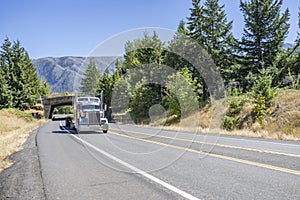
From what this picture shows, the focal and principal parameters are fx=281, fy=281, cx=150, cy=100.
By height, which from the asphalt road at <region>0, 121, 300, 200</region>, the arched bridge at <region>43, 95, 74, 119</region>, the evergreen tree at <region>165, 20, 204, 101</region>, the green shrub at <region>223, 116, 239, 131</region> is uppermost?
the evergreen tree at <region>165, 20, 204, 101</region>

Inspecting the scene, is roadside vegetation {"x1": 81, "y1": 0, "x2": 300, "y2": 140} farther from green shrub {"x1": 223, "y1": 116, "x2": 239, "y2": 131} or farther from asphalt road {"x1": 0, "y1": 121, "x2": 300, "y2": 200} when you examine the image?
asphalt road {"x1": 0, "y1": 121, "x2": 300, "y2": 200}

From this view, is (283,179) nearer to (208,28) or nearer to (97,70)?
(208,28)

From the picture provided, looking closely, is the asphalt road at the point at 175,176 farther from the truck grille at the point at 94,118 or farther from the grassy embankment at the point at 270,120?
the truck grille at the point at 94,118

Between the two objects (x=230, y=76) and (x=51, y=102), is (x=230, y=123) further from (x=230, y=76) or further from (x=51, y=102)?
(x=51, y=102)

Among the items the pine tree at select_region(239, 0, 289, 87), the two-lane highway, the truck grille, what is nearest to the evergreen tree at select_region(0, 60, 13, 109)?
the truck grille

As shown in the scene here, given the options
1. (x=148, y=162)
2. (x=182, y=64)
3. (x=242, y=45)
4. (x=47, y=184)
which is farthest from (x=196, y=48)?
(x=47, y=184)

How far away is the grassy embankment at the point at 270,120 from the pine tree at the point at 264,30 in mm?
6028

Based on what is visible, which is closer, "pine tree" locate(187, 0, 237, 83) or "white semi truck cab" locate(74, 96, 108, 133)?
"white semi truck cab" locate(74, 96, 108, 133)

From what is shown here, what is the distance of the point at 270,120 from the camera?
2191 centimetres

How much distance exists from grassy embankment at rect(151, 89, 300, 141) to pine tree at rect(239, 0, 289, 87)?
19.8 feet

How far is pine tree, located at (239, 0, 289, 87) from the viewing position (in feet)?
102

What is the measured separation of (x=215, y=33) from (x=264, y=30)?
6.02 metres

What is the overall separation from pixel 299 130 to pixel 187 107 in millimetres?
14554

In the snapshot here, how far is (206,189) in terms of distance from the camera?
219 inches
